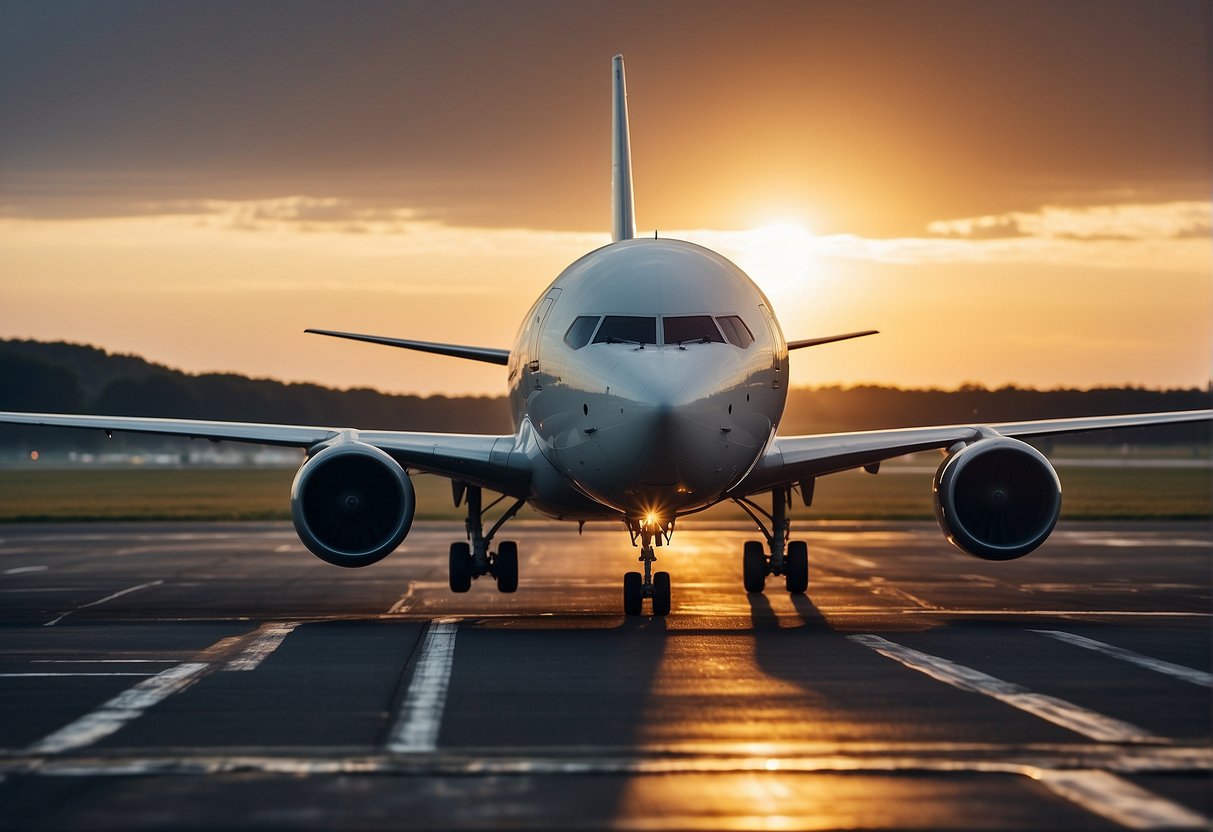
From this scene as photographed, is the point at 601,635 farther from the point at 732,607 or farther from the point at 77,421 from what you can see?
the point at 77,421

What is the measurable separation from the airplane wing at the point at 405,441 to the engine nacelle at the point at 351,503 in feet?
2.13

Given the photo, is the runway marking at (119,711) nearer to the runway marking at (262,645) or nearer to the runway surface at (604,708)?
the runway surface at (604,708)

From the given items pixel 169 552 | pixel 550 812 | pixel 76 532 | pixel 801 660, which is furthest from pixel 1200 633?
pixel 76 532

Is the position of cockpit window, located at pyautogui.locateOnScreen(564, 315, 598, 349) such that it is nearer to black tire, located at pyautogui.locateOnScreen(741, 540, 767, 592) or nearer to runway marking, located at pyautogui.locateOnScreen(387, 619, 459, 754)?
runway marking, located at pyautogui.locateOnScreen(387, 619, 459, 754)

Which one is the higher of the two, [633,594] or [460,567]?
[460,567]

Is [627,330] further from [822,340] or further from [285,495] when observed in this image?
[285,495]

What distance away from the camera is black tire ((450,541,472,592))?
21641 mm

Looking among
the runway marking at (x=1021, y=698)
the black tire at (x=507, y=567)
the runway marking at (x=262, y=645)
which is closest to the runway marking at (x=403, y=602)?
the black tire at (x=507, y=567)

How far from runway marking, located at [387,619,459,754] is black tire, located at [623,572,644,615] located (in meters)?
2.76

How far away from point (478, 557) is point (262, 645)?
258 inches

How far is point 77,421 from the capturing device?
2142 centimetres

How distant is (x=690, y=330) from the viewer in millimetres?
16344

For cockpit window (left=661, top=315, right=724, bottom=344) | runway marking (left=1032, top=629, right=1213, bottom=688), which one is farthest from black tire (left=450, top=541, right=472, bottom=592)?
runway marking (left=1032, top=629, right=1213, bottom=688)

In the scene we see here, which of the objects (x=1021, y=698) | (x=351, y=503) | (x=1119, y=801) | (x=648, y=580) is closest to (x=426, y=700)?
(x=1021, y=698)
